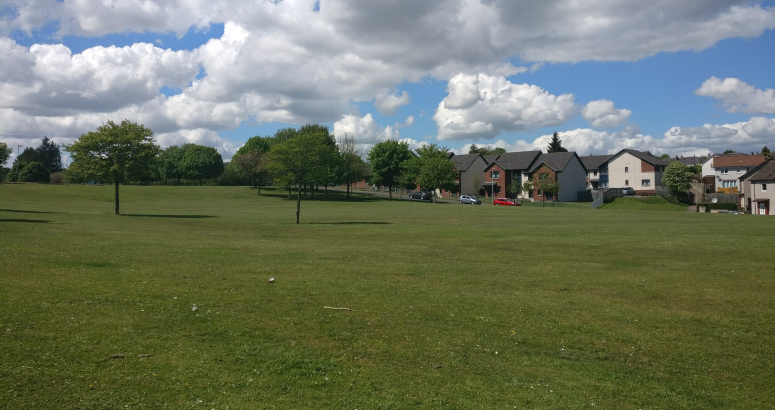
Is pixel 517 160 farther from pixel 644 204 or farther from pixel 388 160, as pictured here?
pixel 644 204

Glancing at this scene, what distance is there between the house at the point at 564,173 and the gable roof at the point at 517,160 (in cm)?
343

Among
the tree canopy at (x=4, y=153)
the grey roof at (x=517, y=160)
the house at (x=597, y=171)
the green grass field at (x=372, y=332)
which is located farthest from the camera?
the house at (x=597, y=171)

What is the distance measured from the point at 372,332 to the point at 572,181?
374ft

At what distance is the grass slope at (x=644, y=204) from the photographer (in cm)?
8838

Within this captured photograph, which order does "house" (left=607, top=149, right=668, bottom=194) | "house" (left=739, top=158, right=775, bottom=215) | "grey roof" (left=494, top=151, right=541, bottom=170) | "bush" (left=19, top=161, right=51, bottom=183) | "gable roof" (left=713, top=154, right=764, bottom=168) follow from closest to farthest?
1. "house" (left=739, top=158, right=775, bottom=215)
2. "house" (left=607, top=149, right=668, bottom=194)
3. "grey roof" (left=494, top=151, right=541, bottom=170)
4. "gable roof" (left=713, top=154, right=764, bottom=168)
5. "bush" (left=19, top=161, right=51, bottom=183)

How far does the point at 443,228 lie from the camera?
39.3 meters

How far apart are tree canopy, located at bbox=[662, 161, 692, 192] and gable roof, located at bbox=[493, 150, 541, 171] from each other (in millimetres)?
31195

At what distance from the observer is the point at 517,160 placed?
12756 cm

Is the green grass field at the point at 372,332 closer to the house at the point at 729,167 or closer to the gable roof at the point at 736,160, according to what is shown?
the house at the point at 729,167

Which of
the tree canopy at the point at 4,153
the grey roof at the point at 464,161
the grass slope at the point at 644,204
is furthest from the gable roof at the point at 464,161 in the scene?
the tree canopy at the point at 4,153

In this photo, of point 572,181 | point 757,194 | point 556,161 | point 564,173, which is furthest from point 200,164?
point 757,194

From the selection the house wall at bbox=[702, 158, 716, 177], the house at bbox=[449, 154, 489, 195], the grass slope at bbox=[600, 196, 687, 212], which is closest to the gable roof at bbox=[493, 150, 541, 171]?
the house at bbox=[449, 154, 489, 195]

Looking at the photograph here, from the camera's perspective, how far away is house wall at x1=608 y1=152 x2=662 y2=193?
120 meters

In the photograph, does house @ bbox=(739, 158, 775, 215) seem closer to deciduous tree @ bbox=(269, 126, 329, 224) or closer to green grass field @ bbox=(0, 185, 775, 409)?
deciduous tree @ bbox=(269, 126, 329, 224)
